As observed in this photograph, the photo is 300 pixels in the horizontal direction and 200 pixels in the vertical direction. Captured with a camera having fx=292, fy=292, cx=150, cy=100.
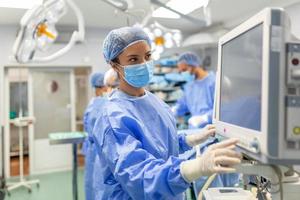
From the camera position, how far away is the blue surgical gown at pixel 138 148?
89cm

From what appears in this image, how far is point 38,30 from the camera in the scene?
243 cm

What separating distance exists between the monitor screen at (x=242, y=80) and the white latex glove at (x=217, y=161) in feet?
0.26

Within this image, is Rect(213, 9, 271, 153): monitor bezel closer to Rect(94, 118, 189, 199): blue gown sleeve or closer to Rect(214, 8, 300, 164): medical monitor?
Rect(214, 8, 300, 164): medical monitor

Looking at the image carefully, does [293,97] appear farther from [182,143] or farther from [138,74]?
[182,143]

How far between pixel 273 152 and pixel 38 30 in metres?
2.25

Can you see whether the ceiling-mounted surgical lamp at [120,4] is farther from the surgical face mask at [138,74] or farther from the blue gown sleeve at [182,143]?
the blue gown sleeve at [182,143]

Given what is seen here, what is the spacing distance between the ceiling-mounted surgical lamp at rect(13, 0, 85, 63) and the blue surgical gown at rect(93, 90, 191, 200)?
4.35ft

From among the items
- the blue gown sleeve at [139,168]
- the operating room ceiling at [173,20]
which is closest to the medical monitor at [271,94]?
the blue gown sleeve at [139,168]

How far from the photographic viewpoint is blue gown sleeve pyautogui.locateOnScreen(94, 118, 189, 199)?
872 mm

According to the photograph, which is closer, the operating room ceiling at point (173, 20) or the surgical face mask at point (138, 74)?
the surgical face mask at point (138, 74)

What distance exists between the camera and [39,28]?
2.42 metres

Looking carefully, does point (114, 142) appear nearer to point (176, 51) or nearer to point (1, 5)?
point (1, 5)

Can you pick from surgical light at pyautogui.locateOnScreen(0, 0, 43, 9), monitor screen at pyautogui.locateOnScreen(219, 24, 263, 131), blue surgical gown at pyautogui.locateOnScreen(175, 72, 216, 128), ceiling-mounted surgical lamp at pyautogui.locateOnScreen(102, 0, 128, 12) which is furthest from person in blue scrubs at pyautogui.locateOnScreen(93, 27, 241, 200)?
surgical light at pyautogui.locateOnScreen(0, 0, 43, 9)

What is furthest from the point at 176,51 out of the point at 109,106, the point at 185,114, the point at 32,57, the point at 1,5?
the point at 109,106
